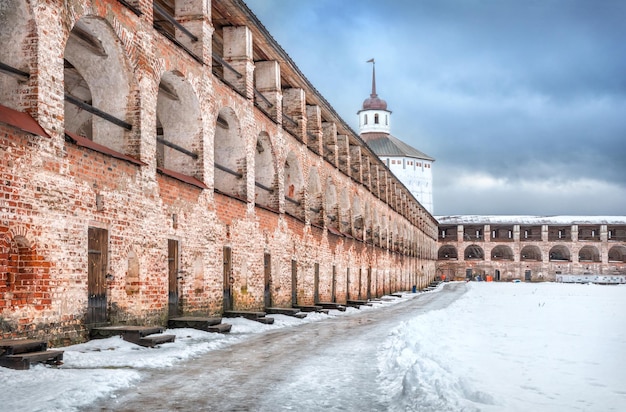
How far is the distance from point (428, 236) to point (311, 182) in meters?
43.0

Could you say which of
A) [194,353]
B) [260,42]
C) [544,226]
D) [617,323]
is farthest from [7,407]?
[544,226]

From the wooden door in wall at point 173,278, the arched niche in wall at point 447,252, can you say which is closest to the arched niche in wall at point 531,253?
the arched niche in wall at point 447,252

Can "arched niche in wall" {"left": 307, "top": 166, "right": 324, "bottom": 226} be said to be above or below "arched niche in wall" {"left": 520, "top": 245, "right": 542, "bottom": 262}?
above

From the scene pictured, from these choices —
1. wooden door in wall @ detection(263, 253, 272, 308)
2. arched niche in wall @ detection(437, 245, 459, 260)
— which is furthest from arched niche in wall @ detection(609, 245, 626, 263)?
wooden door in wall @ detection(263, 253, 272, 308)

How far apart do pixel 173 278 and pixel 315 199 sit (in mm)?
12897

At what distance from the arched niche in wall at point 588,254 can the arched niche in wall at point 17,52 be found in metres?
72.1

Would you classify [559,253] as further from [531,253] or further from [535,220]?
[535,220]

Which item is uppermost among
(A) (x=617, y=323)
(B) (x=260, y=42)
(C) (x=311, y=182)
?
(B) (x=260, y=42)

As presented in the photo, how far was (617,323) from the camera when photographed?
13969 millimetres

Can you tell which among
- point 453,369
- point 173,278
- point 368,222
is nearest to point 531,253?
point 368,222

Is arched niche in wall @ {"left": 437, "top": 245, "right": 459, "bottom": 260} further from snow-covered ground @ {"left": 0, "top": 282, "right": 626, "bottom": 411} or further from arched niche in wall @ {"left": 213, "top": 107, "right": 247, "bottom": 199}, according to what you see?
snow-covered ground @ {"left": 0, "top": 282, "right": 626, "bottom": 411}

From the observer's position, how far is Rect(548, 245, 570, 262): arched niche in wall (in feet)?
239

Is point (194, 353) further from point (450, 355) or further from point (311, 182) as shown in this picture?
point (311, 182)

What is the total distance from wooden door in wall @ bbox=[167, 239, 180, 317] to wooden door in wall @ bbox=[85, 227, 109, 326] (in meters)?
2.41
